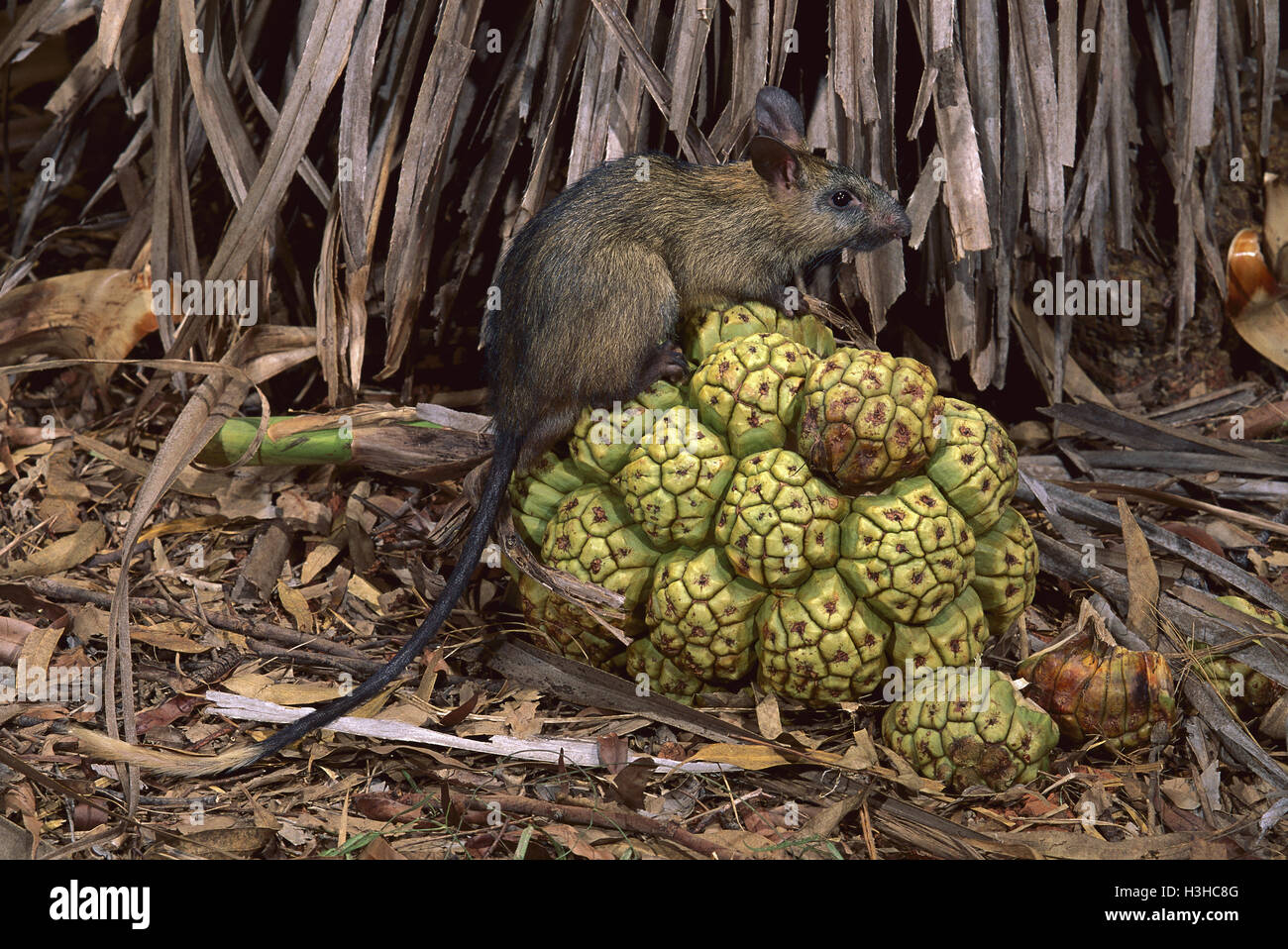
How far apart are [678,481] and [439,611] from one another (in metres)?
0.64

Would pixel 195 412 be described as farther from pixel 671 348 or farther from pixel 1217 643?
pixel 1217 643

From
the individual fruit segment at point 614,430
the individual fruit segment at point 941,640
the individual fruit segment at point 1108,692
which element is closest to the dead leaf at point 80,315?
the individual fruit segment at point 614,430

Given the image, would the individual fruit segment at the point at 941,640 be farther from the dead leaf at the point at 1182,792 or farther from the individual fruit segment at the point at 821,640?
the dead leaf at the point at 1182,792

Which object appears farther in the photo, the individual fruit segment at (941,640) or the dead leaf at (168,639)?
the dead leaf at (168,639)

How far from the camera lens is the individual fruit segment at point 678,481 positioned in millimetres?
2473

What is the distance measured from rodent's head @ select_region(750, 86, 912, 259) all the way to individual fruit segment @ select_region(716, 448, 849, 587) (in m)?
0.94

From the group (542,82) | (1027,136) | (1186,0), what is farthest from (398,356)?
(1186,0)

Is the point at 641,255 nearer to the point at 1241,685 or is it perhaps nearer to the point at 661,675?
the point at 661,675

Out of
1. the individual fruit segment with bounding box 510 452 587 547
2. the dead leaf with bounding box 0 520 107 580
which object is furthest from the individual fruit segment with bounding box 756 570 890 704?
the dead leaf with bounding box 0 520 107 580

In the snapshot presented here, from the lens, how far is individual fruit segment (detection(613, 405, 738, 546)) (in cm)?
247

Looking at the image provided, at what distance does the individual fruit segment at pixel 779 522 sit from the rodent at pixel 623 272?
0.45 meters

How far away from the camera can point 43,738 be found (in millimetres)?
2539

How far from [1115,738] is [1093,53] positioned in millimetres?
2191

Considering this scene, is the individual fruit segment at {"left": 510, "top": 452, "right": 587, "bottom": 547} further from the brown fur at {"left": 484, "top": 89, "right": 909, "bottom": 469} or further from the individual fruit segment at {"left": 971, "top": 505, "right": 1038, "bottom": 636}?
the individual fruit segment at {"left": 971, "top": 505, "right": 1038, "bottom": 636}
